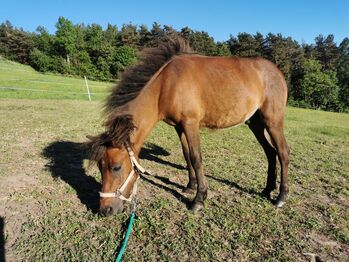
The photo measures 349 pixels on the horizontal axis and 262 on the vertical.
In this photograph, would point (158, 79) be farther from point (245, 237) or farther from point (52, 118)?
point (52, 118)

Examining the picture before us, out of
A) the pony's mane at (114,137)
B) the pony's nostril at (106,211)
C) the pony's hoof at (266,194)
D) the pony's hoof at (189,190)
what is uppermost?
the pony's mane at (114,137)

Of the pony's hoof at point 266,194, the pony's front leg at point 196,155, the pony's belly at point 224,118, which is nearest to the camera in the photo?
the pony's front leg at point 196,155

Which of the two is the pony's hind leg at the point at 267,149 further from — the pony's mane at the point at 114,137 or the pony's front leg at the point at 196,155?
the pony's mane at the point at 114,137

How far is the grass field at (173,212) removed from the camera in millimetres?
2766

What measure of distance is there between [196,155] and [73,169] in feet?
7.72

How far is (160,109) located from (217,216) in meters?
1.45

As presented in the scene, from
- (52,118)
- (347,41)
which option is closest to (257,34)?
(347,41)

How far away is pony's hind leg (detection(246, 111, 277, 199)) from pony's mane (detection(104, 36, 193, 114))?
152cm

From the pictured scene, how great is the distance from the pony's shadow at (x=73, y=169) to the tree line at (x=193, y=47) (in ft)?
114

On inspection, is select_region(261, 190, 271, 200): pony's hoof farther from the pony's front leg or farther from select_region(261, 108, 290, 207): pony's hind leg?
the pony's front leg

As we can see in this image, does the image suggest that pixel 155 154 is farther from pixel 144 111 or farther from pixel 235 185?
pixel 144 111

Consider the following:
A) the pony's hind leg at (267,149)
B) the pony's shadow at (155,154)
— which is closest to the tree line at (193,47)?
the pony's shadow at (155,154)

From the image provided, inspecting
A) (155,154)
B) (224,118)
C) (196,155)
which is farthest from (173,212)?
(155,154)

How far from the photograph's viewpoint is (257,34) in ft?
148
